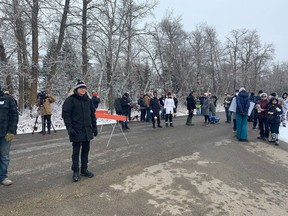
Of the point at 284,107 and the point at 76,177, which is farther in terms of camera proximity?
the point at 284,107

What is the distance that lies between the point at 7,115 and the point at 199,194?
4183 mm

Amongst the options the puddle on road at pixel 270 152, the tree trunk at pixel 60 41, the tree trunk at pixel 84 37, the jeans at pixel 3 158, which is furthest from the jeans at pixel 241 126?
the tree trunk at pixel 84 37

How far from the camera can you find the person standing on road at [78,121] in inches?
213

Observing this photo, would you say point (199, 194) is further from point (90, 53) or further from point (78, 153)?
point (90, 53)

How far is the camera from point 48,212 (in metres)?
4.12

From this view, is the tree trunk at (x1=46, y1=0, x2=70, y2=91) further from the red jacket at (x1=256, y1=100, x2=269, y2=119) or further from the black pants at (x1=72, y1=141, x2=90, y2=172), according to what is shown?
the black pants at (x1=72, y1=141, x2=90, y2=172)

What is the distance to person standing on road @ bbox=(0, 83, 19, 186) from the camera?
209 inches

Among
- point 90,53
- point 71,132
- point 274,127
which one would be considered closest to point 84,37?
point 90,53

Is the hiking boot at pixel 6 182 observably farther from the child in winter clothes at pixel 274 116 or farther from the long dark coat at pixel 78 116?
the child in winter clothes at pixel 274 116

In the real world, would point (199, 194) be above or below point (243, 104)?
below

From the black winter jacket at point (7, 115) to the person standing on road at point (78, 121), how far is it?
105 centimetres

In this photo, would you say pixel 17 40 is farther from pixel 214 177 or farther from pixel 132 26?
pixel 214 177

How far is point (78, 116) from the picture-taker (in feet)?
18.1

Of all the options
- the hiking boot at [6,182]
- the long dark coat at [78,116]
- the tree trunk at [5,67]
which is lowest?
the hiking boot at [6,182]
